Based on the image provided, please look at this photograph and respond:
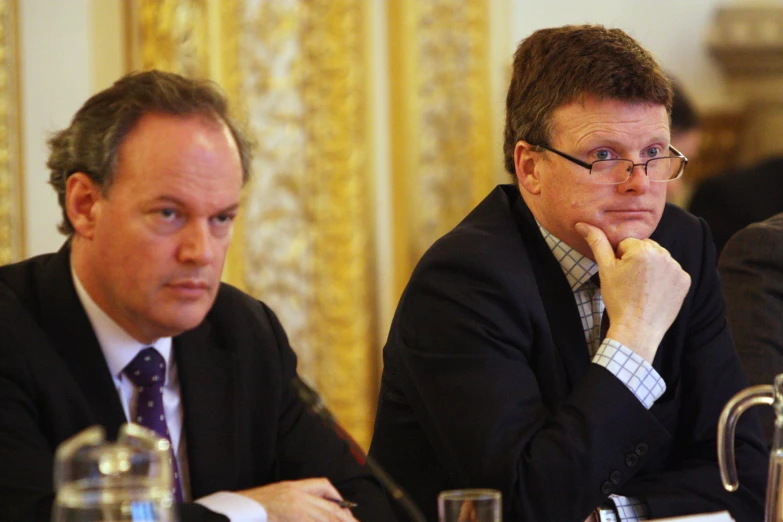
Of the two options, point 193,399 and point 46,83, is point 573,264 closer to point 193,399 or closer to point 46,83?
point 193,399

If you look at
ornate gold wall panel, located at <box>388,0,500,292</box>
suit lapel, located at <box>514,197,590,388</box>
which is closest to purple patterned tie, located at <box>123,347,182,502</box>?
suit lapel, located at <box>514,197,590,388</box>

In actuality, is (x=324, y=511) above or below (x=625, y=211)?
below

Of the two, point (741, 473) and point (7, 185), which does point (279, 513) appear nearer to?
point (741, 473)

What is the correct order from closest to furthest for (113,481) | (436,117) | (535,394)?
(113,481), (535,394), (436,117)

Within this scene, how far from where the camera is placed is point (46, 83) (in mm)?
3682

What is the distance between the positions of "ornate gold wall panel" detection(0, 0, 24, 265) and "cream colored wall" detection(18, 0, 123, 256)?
25mm

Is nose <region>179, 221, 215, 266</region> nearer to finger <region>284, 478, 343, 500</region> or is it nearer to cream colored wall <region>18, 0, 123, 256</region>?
finger <region>284, 478, 343, 500</region>

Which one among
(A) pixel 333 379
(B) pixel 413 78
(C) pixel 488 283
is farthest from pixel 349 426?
(C) pixel 488 283

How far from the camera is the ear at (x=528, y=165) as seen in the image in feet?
7.05

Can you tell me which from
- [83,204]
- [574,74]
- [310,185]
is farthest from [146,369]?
[310,185]

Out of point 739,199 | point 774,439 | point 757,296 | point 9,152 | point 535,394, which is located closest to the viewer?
point 774,439

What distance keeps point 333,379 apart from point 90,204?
3.01 meters

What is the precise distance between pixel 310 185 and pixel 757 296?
2.47 meters

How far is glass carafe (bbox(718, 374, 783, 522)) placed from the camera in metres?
1.50
